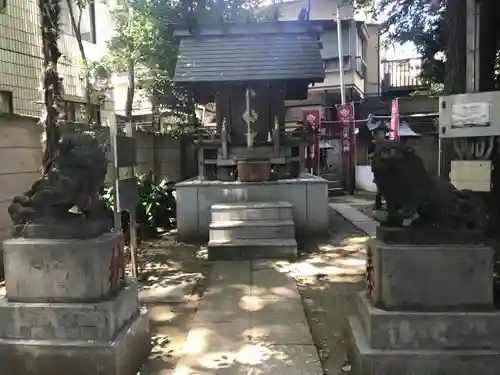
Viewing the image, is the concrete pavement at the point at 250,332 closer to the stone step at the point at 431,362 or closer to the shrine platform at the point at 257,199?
the stone step at the point at 431,362

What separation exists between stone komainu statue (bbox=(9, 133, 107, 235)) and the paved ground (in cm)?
156

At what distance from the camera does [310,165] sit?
676 inches

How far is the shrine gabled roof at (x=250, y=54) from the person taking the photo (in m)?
11.3

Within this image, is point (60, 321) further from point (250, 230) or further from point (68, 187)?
point (250, 230)

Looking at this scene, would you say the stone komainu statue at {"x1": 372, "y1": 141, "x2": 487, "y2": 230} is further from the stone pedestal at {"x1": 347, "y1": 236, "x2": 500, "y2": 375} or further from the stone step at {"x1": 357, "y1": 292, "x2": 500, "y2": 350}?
the stone step at {"x1": 357, "y1": 292, "x2": 500, "y2": 350}

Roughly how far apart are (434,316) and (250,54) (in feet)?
30.5

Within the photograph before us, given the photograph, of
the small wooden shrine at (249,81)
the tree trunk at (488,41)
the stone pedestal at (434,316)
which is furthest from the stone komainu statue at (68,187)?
the small wooden shrine at (249,81)

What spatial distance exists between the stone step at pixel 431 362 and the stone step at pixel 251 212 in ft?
18.9

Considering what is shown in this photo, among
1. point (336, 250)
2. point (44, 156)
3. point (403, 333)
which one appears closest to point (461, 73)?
point (336, 250)

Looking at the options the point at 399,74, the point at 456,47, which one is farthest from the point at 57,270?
the point at 399,74

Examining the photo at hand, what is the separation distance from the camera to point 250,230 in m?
9.01

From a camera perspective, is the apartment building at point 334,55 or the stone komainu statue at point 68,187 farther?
the apartment building at point 334,55

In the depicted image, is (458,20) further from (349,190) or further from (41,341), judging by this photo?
(349,190)

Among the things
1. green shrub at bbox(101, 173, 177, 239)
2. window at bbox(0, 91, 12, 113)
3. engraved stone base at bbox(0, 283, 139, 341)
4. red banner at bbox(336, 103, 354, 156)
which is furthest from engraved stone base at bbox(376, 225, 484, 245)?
red banner at bbox(336, 103, 354, 156)
